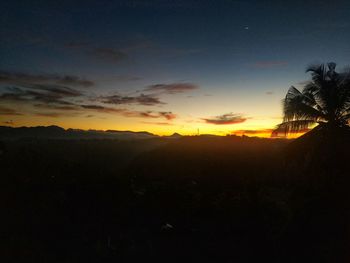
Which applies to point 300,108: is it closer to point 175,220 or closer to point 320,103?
point 320,103

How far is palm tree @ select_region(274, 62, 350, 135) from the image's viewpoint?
54.0 ft

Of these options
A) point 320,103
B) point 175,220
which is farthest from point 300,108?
point 175,220

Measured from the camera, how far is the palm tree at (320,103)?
16469 mm

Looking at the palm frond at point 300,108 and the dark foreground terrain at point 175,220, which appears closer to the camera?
the dark foreground terrain at point 175,220

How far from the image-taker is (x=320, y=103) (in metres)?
17.0

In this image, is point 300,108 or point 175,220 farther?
point 300,108

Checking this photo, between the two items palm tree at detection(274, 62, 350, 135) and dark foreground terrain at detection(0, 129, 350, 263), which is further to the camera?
palm tree at detection(274, 62, 350, 135)

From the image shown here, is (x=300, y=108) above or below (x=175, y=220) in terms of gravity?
above

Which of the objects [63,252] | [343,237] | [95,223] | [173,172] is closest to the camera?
[63,252]

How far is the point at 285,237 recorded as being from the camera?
1346cm

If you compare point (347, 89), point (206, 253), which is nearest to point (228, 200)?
point (206, 253)

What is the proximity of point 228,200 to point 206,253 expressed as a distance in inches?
176

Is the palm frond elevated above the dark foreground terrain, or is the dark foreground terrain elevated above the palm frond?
the palm frond

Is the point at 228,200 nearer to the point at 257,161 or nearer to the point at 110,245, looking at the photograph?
the point at 110,245
